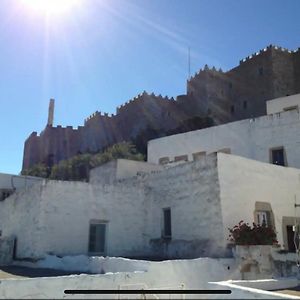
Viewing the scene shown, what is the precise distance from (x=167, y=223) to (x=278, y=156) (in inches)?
315

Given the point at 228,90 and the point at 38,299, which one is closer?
the point at 38,299

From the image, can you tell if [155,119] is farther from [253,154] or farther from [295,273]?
[295,273]

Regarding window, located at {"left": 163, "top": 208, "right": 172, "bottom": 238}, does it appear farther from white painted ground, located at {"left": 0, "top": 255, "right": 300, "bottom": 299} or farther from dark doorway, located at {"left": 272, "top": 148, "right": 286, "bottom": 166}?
dark doorway, located at {"left": 272, "top": 148, "right": 286, "bottom": 166}

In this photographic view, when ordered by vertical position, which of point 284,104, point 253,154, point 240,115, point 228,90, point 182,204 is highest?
point 228,90

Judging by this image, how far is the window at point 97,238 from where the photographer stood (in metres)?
14.0

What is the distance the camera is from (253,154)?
2039cm

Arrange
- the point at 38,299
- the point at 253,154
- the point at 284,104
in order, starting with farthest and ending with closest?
the point at 284,104 → the point at 253,154 → the point at 38,299

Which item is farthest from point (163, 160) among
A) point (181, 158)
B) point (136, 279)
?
point (136, 279)

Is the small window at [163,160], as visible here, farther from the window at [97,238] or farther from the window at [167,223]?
the window at [97,238]

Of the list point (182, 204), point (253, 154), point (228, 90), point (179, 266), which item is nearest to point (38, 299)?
point (179, 266)

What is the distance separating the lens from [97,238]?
46.8 feet

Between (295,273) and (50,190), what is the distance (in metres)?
8.30

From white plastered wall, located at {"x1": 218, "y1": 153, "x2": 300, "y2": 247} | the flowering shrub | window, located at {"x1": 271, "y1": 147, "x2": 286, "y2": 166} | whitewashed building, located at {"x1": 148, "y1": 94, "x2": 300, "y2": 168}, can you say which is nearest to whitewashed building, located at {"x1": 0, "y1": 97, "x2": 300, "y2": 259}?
white plastered wall, located at {"x1": 218, "y1": 153, "x2": 300, "y2": 247}

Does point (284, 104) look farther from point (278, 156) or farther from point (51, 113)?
point (51, 113)
